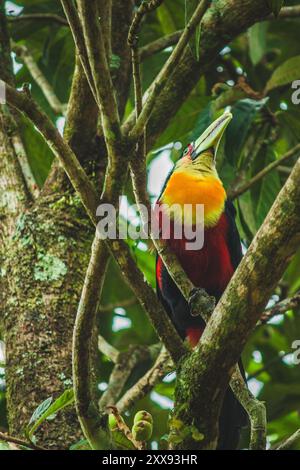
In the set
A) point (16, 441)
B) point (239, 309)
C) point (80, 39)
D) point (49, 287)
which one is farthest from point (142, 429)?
point (80, 39)

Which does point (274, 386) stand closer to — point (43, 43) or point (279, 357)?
point (279, 357)

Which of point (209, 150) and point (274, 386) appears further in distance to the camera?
point (274, 386)

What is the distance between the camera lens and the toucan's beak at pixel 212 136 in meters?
3.98

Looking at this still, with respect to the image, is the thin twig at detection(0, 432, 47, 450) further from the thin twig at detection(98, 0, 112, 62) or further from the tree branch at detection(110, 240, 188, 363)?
the thin twig at detection(98, 0, 112, 62)

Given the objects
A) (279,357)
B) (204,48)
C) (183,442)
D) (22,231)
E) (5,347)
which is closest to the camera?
(183,442)

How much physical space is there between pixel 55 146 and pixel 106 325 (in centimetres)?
273

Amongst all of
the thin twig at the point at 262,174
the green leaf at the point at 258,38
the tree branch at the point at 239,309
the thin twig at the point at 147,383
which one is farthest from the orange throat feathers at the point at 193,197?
the tree branch at the point at 239,309

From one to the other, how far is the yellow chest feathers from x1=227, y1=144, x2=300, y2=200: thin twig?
0.27 meters

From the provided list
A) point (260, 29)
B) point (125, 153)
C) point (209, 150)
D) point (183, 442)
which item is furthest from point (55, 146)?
point (260, 29)

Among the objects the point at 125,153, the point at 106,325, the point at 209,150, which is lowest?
the point at 106,325

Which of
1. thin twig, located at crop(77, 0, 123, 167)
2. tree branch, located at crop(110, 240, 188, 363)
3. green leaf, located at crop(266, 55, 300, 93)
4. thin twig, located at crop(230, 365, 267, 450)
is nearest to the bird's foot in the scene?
tree branch, located at crop(110, 240, 188, 363)

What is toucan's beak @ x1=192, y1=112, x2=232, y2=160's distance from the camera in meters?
3.98

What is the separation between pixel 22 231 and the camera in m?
3.63

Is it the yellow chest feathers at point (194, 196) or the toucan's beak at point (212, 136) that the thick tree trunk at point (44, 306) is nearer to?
the yellow chest feathers at point (194, 196)
